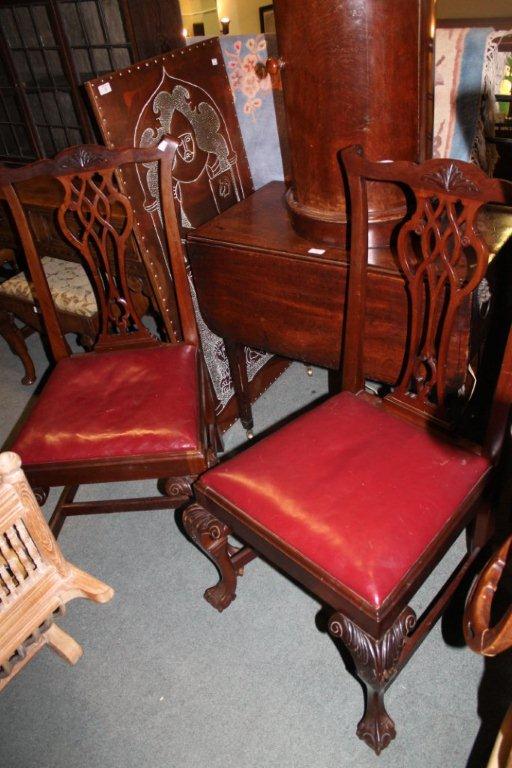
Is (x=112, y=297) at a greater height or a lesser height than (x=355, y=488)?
greater

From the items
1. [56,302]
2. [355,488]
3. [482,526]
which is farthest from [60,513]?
[482,526]

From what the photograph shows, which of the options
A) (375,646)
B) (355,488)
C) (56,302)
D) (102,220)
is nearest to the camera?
(375,646)

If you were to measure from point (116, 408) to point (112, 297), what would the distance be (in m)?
0.36

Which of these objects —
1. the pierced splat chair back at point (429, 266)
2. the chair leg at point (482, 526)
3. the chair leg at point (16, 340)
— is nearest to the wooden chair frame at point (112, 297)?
the pierced splat chair back at point (429, 266)

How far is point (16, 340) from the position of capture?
2455 millimetres

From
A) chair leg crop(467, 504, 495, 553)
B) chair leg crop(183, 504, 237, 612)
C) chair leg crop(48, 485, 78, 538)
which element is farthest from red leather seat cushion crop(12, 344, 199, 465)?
chair leg crop(467, 504, 495, 553)

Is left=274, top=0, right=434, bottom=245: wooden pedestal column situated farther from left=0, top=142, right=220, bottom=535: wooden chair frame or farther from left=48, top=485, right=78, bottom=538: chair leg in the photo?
left=48, top=485, right=78, bottom=538: chair leg

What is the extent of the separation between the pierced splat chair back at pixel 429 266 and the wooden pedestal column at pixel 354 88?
5.3 inches

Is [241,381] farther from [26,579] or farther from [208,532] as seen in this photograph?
[26,579]

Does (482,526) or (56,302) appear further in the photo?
(56,302)

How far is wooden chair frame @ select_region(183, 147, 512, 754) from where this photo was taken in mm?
1053

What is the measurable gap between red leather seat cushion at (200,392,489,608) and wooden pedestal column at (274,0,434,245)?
1.72 feet

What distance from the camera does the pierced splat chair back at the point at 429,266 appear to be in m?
1.10

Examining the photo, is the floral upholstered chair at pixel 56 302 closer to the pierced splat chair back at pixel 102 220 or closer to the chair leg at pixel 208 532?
the pierced splat chair back at pixel 102 220
